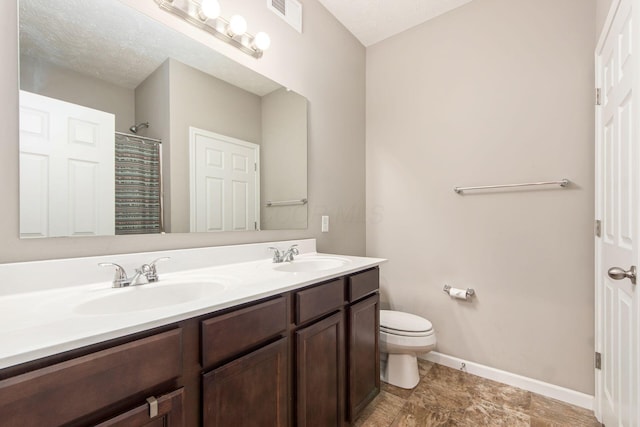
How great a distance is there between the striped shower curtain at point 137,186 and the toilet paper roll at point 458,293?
1.89m

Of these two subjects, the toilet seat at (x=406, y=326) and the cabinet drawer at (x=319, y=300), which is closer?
the cabinet drawer at (x=319, y=300)

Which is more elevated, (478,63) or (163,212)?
(478,63)

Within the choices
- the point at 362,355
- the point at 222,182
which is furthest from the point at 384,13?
the point at 362,355

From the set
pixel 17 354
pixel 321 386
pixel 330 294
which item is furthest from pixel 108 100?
pixel 321 386

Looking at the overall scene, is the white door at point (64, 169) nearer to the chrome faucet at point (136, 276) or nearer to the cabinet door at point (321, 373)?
the chrome faucet at point (136, 276)

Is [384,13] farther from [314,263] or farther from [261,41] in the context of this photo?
[314,263]

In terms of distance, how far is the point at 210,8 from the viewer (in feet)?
4.31

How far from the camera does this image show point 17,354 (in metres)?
0.50

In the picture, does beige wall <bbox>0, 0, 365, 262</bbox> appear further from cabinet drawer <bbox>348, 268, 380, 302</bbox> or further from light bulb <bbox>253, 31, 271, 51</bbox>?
cabinet drawer <bbox>348, 268, 380, 302</bbox>

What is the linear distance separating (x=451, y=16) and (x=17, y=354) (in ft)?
9.11

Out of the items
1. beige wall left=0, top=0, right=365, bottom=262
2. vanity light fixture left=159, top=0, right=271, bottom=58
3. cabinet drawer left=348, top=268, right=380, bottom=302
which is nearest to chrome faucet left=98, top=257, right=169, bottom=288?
beige wall left=0, top=0, right=365, bottom=262

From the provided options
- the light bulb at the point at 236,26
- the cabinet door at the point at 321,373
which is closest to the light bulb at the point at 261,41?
the light bulb at the point at 236,26

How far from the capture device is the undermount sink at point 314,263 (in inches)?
62.7

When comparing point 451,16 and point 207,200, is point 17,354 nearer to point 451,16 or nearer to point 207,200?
point 207,200
